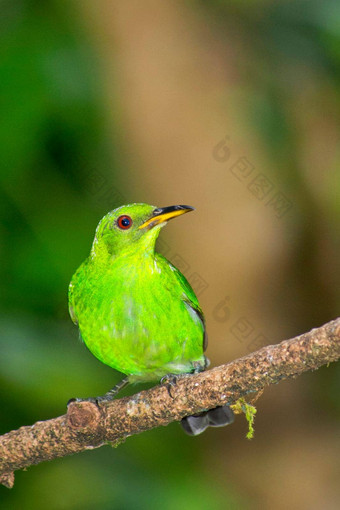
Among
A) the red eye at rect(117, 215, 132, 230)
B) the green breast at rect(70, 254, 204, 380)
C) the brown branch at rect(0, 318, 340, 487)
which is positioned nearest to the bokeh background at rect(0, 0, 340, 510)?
the green breast at rect(70, 254, 204, 380)

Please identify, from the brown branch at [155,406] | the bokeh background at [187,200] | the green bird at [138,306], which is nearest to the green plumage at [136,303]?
the green bird at [138,306]

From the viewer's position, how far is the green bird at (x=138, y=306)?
515 cm

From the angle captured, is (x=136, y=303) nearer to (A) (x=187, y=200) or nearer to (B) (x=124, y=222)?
(B) (x=124, y=222)

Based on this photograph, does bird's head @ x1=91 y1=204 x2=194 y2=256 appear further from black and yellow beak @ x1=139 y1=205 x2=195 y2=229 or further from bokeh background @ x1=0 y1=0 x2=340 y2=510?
bokeh background @ x1=0 y1=0 x2=340 y2=510

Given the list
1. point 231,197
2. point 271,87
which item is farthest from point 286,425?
point 271,87

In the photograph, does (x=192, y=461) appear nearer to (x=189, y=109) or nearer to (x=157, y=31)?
(x=189, y=109)

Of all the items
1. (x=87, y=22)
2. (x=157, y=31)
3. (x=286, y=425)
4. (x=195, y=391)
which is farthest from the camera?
(x=87, y=22)

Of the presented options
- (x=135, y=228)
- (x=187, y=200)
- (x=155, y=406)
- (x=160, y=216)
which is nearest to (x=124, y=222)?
(x=135, y=228)

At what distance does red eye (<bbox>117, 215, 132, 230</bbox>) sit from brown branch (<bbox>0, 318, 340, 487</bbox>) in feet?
3.94

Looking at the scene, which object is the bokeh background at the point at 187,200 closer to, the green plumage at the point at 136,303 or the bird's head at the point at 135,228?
the green plumage at the point at 136,303

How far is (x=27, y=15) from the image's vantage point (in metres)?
8.26

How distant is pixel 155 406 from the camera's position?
178 inches

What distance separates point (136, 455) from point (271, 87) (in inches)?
159

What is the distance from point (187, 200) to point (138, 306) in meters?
1.96
